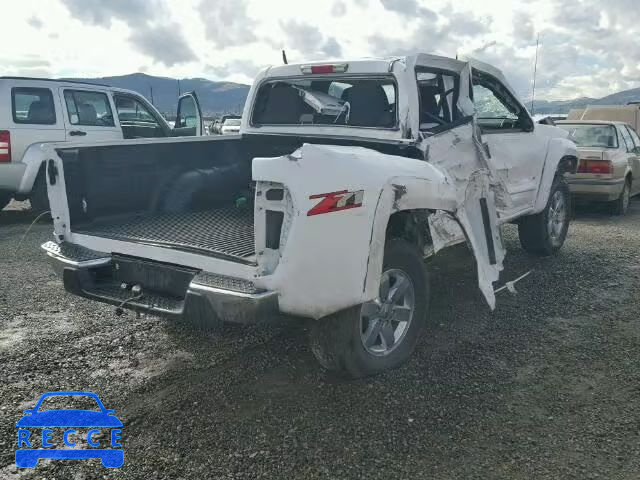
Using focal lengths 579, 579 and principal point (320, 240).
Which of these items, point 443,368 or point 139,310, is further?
point 443,368

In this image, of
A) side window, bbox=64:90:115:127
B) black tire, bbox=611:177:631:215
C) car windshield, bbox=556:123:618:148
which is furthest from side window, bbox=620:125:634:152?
side window, bbox=64:90:115:127

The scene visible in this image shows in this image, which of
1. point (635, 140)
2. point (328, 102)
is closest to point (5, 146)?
point (328, 102)

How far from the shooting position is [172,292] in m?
3.29

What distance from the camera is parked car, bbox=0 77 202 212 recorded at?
834 centimetres

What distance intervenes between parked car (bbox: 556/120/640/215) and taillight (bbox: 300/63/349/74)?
5.42 meters

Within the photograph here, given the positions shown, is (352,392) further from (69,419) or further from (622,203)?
(622,203)

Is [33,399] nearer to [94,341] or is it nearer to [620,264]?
[94,341]

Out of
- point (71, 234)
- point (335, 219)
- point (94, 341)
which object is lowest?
point (94, 341)

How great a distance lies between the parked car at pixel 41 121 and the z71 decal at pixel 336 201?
6827 millimetres

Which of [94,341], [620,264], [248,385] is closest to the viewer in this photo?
[248,385]

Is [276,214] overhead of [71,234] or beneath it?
overhead

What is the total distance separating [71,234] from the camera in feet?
12.5

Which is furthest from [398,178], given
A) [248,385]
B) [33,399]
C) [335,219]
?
[33,399]

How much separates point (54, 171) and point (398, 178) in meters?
2.19
